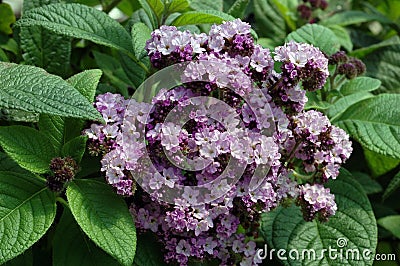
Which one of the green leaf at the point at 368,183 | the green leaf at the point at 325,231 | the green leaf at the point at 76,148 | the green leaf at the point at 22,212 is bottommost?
the green leaf at the point at 368,183

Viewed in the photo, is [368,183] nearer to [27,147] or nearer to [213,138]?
[213,138]

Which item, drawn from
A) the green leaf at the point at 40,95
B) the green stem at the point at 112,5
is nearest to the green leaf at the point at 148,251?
the green leaf at the point at 40,95

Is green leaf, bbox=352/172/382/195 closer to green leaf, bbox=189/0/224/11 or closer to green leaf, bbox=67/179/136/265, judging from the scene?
green leaf, bbox=189/0/224/11

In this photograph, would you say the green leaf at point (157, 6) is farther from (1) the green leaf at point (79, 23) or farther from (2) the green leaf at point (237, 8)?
(2) the green leaf at point (237, 8)

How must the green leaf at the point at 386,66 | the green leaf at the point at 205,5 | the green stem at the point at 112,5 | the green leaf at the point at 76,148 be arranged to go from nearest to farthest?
the green leaf at the point at 76,148
the green leaf at the point at 205,5
the green stem at the point at 112,5
the green leaf at the point at 386,66

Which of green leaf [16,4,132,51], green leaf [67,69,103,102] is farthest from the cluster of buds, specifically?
green leaf [16,4,132,51]

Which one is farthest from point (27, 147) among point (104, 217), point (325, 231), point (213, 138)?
point (325, 231)

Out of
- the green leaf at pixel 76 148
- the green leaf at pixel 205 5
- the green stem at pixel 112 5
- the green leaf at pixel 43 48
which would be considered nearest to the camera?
the green leaf at pixel 76 148
